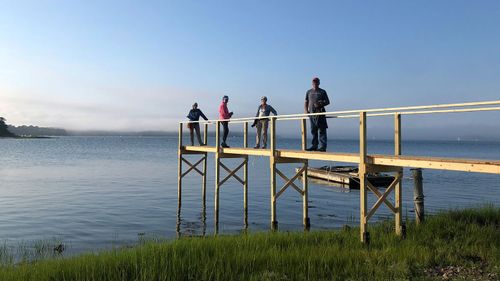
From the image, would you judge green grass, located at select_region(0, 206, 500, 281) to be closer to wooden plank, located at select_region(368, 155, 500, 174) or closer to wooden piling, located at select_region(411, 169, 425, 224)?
wooden piling, located at select_region(411, 169, 425, 224)

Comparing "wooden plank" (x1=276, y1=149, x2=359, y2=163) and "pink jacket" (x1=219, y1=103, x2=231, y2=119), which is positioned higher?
"pink jacket" (x1=219, y1=103, x2=231, y2=119)

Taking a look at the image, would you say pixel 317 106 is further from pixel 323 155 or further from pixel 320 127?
pixel 323 155

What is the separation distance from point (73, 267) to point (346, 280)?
4.92 metres

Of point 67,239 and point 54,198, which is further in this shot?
point 54,198

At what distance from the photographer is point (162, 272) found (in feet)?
25.5

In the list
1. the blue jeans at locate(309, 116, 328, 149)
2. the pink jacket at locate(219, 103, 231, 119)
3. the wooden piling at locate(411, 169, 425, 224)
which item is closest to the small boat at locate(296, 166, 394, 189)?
the pink jacket at locate(219, 103, 231, 119)

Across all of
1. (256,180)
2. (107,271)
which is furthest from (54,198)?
(107,271)

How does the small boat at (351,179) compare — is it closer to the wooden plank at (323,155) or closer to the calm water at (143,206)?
the calm water at (143,206)

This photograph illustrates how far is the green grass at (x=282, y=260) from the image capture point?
7707mm

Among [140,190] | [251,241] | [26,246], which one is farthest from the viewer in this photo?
[140,190]

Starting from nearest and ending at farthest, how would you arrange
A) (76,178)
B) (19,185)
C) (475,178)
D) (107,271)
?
(107,271) → (19,185) → (76,178) → (475,178)

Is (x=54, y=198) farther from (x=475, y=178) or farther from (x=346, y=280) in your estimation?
(x=475, y=178)

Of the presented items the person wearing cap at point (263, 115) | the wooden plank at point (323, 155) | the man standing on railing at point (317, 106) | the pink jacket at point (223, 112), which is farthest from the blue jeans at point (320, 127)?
the pink jacket at point (223, 112)

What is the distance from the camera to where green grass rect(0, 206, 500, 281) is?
303 inches
